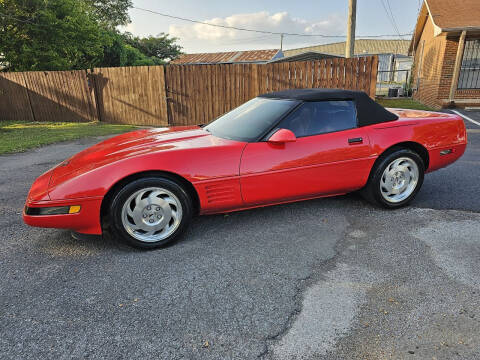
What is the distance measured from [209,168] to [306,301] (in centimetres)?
136

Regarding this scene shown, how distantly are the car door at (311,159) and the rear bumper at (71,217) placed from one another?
4.16 ft

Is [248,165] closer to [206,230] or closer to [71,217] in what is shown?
[206,230]

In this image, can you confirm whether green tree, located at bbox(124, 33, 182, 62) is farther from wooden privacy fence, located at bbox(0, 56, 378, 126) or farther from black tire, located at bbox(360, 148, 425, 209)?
black tire, located at bbox(360, 148, 425, 209)

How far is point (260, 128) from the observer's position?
3174mm

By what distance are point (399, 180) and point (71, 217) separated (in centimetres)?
330

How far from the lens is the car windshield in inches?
124

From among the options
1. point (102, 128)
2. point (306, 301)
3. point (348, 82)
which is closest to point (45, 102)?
point (102, 128)

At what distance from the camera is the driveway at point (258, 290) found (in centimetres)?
177

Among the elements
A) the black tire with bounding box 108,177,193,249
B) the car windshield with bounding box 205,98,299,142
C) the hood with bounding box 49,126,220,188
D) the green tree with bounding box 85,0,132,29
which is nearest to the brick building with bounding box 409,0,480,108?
the car windshield with bounding box 205,98,299,142

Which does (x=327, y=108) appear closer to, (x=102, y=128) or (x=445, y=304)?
(x=445, y=304)

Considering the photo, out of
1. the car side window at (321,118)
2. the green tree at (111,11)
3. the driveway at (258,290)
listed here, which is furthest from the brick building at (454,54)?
the green tree at (111,11)

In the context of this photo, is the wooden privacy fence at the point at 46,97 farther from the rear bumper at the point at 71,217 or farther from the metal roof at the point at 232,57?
the metal roof at the point at 232,57

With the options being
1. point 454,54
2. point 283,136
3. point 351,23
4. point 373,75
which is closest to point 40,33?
point 351,23

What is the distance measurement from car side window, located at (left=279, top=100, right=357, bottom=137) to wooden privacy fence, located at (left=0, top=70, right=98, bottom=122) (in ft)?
36.0
